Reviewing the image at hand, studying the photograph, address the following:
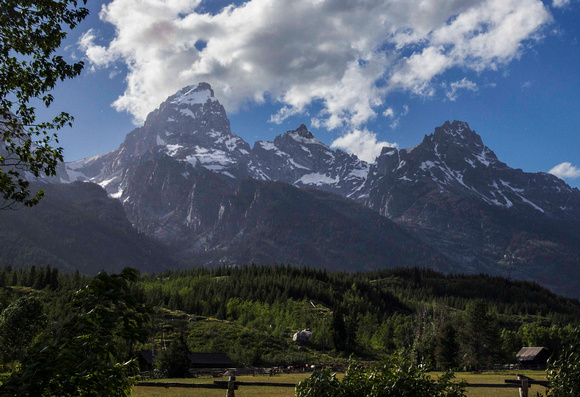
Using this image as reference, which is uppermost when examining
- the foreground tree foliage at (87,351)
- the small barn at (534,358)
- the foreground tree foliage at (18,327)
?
the foreground tree foliage at (87,351)

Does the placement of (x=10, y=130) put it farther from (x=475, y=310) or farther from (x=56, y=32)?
(x=475, y=310)

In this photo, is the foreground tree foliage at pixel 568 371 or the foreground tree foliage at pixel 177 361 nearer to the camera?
the foreground tree foliage at pixel 568 371

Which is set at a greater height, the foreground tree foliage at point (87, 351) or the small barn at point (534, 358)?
the foreground tree foliage at point (87, 351)

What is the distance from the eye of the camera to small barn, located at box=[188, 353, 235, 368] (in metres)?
99.8

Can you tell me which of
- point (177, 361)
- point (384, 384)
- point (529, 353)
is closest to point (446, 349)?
point (529, 353)

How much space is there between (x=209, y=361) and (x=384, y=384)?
9452 cm

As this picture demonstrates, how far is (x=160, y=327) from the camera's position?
13875cm

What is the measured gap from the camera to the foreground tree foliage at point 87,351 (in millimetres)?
9047

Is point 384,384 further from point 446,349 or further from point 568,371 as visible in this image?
point 446,349

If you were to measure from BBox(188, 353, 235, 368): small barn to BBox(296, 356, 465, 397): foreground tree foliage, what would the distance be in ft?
300

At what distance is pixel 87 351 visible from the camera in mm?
9977

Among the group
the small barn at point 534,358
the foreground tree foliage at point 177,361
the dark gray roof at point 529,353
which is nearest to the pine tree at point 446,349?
the small barn at point 534,358

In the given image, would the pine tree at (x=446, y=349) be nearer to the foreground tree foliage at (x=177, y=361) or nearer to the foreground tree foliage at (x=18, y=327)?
the foreground tree foliage at (x=177, y=361)

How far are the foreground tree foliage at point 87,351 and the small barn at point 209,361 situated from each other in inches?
3756
